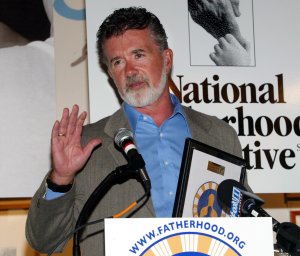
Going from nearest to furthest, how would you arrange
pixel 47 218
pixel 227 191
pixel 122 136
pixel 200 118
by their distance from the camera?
1. pixel 227 191
2. pixel 122 136
3. pixel 47 218
4. pixel 200 118

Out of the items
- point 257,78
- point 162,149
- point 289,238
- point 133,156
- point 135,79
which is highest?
point 257,78

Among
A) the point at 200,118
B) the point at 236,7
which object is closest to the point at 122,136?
the point at 200,118

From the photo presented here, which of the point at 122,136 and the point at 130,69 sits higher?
the point at 130,69

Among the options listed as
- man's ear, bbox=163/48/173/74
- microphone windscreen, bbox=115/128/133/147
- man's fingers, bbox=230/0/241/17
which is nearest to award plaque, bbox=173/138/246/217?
microphone windscreen, bbox=115/128/133/147

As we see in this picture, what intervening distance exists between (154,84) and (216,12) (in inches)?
31.5

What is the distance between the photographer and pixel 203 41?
3248mm

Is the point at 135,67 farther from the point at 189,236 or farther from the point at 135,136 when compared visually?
the point at 189,236

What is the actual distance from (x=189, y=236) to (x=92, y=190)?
0.97 m

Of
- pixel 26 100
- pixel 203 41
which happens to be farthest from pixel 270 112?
pixel 26 100

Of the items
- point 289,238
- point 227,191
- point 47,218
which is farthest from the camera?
point 47,218

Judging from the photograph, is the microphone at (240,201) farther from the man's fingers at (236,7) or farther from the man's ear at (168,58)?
the man's fingers at (236,7)

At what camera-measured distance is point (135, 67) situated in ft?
8.66

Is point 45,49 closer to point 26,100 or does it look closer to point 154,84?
point 26,100

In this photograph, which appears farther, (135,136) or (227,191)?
(135,136)
